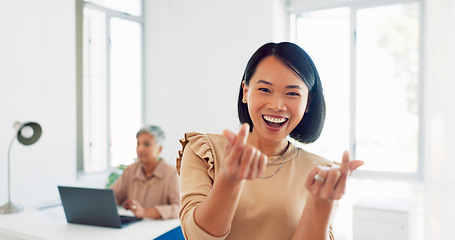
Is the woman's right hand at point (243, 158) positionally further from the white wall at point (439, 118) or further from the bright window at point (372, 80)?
the bright window at point (372, 80)

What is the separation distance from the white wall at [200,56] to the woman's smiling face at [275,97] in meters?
3.35

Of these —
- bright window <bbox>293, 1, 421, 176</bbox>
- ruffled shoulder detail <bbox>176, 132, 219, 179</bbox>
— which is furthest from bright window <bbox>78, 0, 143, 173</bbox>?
ruffled shoulder detail <bbox>176, 132, 219, 179</bbox>

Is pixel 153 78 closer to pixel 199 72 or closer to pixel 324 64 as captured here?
pixel 199 72

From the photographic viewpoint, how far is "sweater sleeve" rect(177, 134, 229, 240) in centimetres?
78

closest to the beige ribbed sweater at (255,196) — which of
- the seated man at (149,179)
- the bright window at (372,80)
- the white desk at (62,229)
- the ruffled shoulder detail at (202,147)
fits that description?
the ruffled shoulder detail at (202,147)

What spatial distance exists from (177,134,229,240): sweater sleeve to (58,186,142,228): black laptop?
1.29 m

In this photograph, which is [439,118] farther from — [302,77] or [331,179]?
[331,179]

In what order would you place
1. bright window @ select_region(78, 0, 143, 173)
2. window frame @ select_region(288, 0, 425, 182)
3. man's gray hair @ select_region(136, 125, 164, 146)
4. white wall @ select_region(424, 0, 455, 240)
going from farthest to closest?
bright window @ select_region(78, 0, 143, 173)
window frame @ select_region(288, 0, 425, 182)
man's gray hair @ select_region(136, 125, 164, 146)
white wall @ select_region(424, 0, 455, 240)

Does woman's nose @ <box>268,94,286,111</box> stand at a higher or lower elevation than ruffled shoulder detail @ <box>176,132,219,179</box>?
higher

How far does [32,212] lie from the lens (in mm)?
2631

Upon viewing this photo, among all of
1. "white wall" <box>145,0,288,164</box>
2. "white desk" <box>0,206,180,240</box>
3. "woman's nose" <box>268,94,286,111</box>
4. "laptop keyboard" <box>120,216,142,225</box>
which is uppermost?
"white wall" <box>145,0,288,164</box>

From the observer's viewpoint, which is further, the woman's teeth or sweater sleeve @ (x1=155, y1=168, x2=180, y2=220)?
sweater sleeve @ (x1=155, y1=168, x2=180, y2=220)

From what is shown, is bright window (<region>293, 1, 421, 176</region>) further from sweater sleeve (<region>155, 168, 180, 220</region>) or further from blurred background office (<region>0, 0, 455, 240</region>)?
sweater sleeve (<region>155, 168, 180, 220</region>)

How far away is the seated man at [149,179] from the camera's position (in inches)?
106
